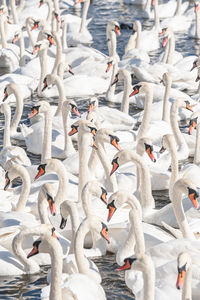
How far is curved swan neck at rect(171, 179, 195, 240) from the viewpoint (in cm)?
1092

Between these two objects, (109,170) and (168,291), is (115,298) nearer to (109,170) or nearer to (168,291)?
(168,291)

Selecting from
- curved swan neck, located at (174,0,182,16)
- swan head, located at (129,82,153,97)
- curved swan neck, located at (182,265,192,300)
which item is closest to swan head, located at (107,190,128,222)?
curved swan neck, located at (182,265,192,300)

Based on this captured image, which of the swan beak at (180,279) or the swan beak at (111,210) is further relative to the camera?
the swan beak at (111,210)

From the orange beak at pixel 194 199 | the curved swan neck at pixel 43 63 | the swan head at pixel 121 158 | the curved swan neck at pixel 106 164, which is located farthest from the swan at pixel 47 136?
the orange beak at pixel 194 199

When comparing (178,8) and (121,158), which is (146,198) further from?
(178,8)

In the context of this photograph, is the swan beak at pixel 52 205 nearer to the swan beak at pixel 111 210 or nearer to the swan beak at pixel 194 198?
the swan beak at pixel 111 210

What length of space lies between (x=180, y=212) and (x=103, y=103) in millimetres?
7395

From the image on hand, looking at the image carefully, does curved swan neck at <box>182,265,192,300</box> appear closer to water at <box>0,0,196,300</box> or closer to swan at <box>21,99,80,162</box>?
water at <box>0,0,196,300</box>

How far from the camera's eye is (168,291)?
9453mm

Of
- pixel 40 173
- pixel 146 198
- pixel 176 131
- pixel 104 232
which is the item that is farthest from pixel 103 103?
pixel 104 232

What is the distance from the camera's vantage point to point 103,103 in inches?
Result: 715

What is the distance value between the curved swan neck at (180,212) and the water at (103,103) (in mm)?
954

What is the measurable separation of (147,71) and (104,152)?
699 centimetres

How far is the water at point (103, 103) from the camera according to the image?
10.2 metres
